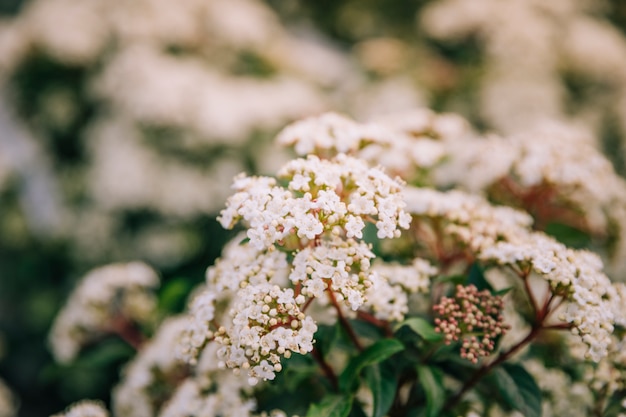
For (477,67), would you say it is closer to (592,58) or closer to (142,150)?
(592,58)

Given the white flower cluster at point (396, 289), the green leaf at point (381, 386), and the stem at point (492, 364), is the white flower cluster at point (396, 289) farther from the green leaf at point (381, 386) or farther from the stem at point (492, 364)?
the stem at point (492, 364)

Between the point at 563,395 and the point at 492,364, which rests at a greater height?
the point at 492,364

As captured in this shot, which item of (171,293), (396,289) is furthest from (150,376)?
(396,289)

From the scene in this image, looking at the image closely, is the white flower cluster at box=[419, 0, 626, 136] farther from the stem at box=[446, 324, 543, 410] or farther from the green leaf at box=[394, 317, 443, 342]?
the green leaf at box=[394, 317, 443, 342]

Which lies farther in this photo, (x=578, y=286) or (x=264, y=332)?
(x=578, y=286)

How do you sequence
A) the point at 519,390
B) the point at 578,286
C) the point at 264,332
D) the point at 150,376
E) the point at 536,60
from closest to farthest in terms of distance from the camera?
the point at 264,332, the point at 578,286, the point at 519,390, the point at 150,376, the point at 536,60

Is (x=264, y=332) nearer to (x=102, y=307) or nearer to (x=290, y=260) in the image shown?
(x=290, y=260)

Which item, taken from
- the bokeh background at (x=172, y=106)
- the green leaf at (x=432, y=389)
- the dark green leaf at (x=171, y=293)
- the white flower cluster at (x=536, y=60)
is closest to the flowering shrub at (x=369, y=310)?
the green leaf at (x=432, y=389)
